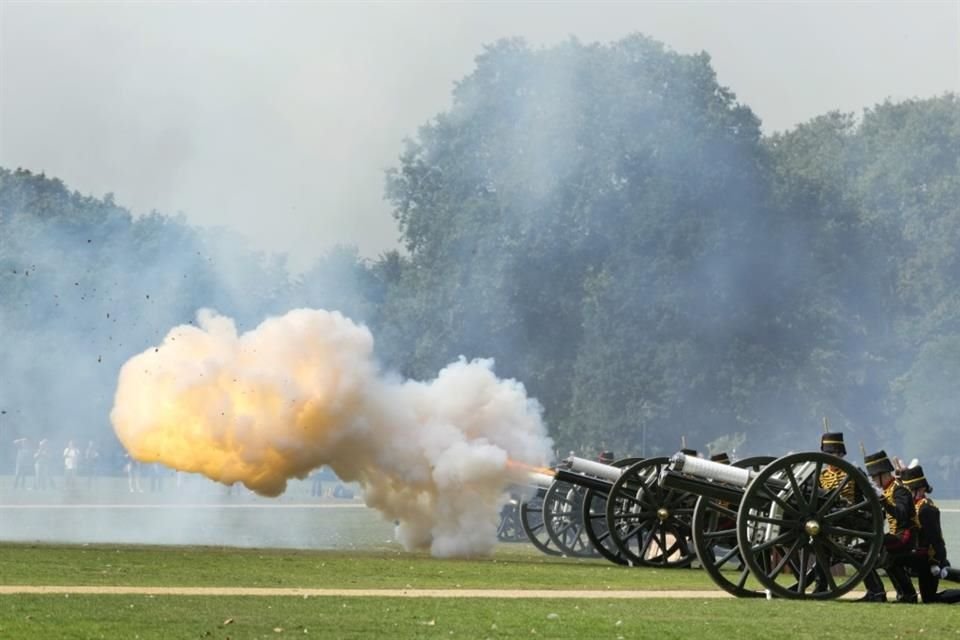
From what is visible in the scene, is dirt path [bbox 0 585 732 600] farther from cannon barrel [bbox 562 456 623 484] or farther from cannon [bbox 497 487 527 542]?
cannon [bbox 497 487 527 542]

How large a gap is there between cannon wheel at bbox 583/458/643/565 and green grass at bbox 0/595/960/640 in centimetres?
757

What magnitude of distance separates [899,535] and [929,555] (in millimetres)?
410

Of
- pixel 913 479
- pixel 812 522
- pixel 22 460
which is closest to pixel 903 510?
pixel 913 479

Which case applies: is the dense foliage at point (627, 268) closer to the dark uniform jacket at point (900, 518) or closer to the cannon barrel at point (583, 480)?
the cannon barrel at point (583, 480)

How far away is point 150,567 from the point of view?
26.2m

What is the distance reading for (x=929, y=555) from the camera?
2369 cm

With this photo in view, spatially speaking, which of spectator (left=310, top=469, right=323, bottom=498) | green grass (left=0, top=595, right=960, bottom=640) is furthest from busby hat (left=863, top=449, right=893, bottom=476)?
spectator (left=310, top=469, right=323, bottom=498)

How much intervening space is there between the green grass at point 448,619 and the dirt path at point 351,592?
0.58 m

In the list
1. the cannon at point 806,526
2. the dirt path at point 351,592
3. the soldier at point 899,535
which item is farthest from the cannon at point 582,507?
the soldier at point 899,535

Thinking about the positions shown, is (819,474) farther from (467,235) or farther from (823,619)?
(467,235)

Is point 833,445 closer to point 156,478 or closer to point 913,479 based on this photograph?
point 913,479

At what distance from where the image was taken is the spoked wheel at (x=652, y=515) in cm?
3000

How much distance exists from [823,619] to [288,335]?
12260 mm

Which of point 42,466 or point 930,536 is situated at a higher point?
point 42,466
